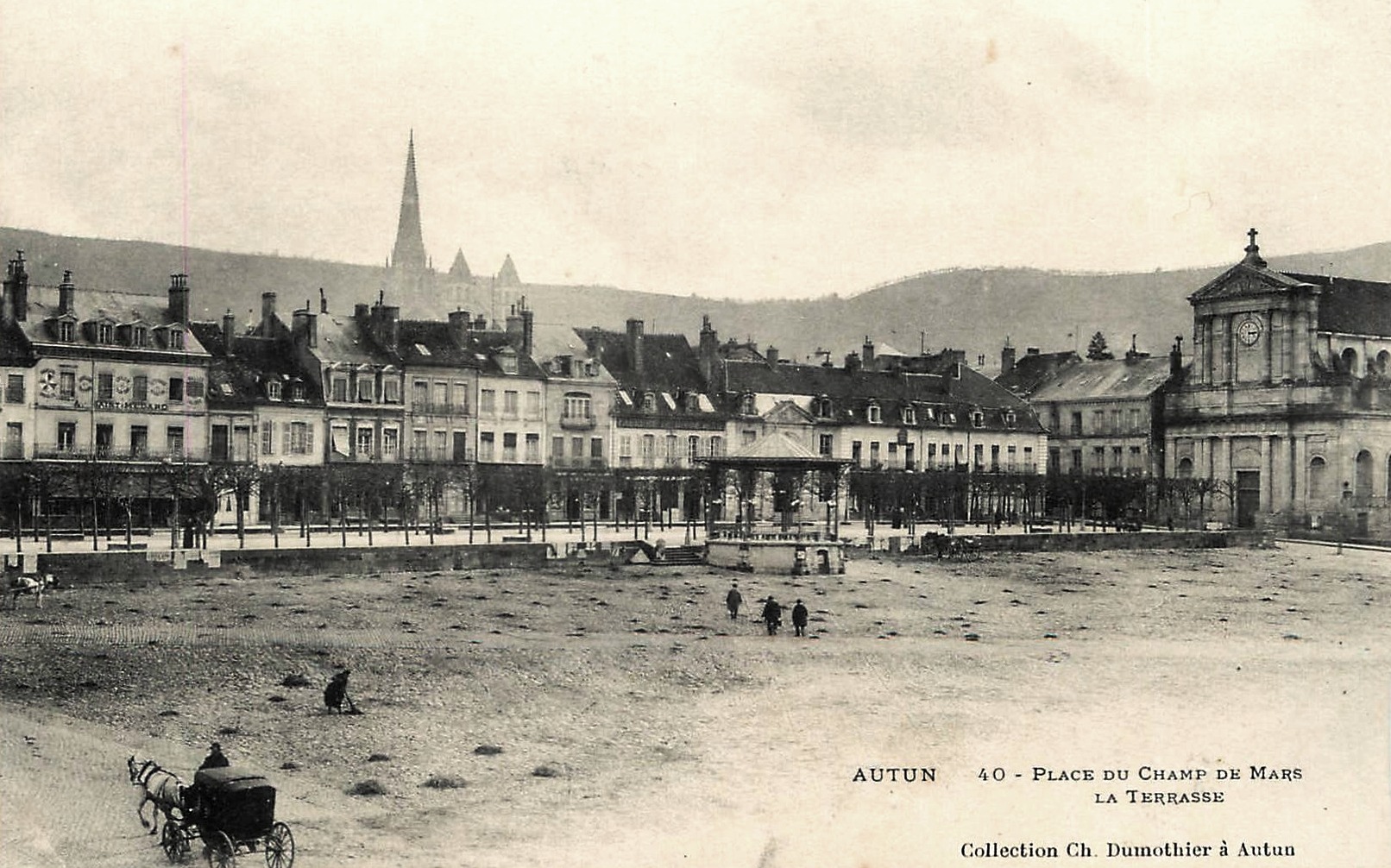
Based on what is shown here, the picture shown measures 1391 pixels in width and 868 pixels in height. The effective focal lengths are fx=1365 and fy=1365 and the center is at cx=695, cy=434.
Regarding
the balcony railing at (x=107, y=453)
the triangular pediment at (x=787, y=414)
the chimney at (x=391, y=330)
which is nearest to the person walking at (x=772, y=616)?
the balcony railing at (x=107, y=453)

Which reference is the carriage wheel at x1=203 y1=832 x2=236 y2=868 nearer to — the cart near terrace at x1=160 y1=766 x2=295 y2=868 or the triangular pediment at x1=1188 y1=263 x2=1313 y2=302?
the cart near terrace at x1=160 y1=766 x2=295 y2=868

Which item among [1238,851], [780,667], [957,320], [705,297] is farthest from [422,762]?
[957,320]

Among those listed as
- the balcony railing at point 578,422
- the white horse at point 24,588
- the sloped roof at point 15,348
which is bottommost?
the white horse at point 24,588

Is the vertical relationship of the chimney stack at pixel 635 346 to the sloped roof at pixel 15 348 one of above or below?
above

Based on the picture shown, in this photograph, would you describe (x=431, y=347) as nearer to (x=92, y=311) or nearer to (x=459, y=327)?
(x=459, y=327)

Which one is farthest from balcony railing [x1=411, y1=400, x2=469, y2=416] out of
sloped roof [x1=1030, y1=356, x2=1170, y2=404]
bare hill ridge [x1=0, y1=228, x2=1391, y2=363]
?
sloped roof [x1=1030, y1=356, x2=1170, y2=404]

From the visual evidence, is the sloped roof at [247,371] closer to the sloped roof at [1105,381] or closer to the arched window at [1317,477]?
the arched window at [1317,477]

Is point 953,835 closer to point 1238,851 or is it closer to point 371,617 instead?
point 1238,851
